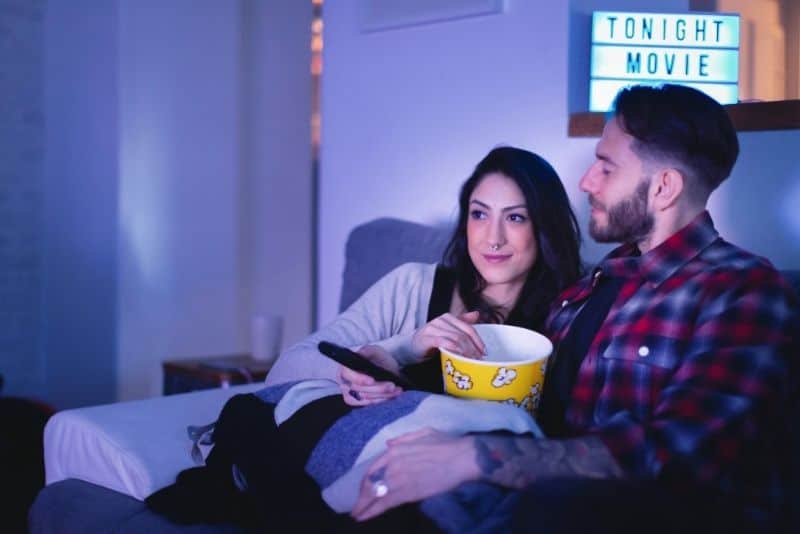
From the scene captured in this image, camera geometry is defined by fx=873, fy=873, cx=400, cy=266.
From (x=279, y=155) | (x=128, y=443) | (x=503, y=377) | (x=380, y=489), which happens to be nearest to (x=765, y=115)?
(x=503, y=377)

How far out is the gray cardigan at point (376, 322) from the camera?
170cm

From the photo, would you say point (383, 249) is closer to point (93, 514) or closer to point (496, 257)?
point (496, 257)

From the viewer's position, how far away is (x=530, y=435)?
4.01 feet

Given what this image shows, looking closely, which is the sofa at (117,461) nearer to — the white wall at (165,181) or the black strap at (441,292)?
the black strap at (441,292)

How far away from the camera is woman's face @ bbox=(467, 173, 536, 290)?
5.77ft

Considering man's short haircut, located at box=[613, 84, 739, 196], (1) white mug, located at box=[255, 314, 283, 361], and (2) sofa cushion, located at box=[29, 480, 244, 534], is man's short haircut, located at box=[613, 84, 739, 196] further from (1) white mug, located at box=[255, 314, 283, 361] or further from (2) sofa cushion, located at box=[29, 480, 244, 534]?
(1) white mug, located at box=[255, 314, 283, 361]

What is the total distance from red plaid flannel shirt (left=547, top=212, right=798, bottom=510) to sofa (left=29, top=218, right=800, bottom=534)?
218 mm

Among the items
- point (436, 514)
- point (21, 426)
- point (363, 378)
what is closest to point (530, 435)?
point (436, 514)

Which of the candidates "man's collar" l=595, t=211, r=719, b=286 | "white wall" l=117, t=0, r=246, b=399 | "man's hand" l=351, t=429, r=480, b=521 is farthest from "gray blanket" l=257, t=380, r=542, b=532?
"white wall" l=117, t=0, r=246, b=399

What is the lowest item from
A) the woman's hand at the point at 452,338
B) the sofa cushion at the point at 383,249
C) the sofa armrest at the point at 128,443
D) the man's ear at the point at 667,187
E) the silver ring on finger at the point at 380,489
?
the sofa armrest at the point at 128,443

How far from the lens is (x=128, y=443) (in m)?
1.62

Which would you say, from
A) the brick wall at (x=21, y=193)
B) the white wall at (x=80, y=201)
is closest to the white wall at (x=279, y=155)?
the white wall at (x=80, y=201)

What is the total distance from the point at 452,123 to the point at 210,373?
3.73ft

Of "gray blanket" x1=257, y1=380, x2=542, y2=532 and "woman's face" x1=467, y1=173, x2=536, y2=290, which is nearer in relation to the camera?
"gray blanket" x1=257, y1=380, x2=542, y2=532
